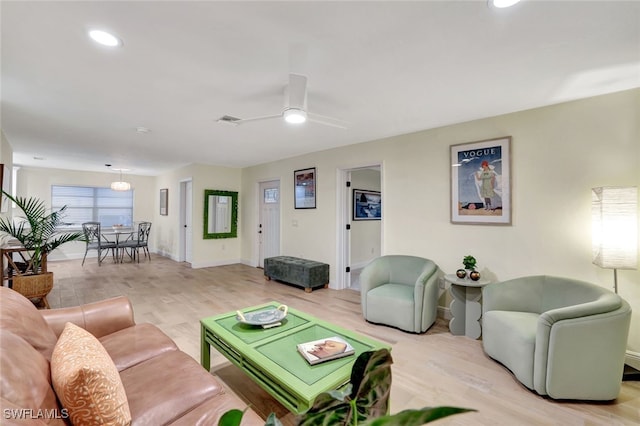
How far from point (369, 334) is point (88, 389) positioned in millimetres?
2506

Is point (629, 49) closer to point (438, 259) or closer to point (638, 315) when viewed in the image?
point (638, 315)

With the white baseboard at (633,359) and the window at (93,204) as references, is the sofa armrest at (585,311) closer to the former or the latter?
the white baseboard at (633,359)

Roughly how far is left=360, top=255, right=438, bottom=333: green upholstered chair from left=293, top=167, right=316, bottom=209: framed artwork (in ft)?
6.51

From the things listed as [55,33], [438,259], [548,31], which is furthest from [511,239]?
[55,33]

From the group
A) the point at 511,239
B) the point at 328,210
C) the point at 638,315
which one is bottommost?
the point at 638,315

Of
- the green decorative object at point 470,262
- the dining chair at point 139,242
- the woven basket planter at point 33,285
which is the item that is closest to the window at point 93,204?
the dining chair at point 139,242

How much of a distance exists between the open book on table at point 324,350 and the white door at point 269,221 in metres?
4.31

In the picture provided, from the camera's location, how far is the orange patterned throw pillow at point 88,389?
939 millimetres

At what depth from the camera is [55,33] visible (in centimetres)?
174

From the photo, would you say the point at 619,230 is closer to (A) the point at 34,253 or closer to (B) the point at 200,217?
(A) the point at 34,253

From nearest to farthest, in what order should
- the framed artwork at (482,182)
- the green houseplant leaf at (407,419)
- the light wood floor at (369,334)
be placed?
the green houseplant leaf at (407,419)
the light wood floor at (369,334)
the framed artwork at (482,182)

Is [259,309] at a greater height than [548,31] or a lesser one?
lesser

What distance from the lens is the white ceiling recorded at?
1.56m

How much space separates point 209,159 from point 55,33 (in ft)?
13.4
